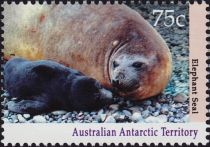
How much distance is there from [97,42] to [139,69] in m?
0.60

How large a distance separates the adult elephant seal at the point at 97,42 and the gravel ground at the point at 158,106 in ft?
0.27

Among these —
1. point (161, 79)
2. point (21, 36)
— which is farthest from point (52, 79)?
point (161, 79)

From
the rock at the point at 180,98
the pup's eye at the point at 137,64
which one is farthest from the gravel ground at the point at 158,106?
the pup's eye at the point at 137,64

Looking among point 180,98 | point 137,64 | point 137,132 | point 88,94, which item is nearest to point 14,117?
point 88,94

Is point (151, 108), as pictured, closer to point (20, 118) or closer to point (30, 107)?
point (30, 107)

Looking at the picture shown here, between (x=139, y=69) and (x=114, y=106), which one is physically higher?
(x=139, y=69)

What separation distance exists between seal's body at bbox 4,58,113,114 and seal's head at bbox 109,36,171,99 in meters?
0.27

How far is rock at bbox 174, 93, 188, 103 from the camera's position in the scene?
532cm

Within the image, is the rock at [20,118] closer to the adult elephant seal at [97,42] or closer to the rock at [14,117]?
the rock at [14,117]

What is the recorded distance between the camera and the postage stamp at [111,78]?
5219 millimetres

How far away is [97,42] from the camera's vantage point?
5.55 meters

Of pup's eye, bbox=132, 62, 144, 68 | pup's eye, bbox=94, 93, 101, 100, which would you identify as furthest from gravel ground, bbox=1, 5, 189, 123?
pup's eye, bbox=132, 62, 144, 68

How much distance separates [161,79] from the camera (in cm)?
534

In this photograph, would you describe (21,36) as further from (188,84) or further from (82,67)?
(188,84)
